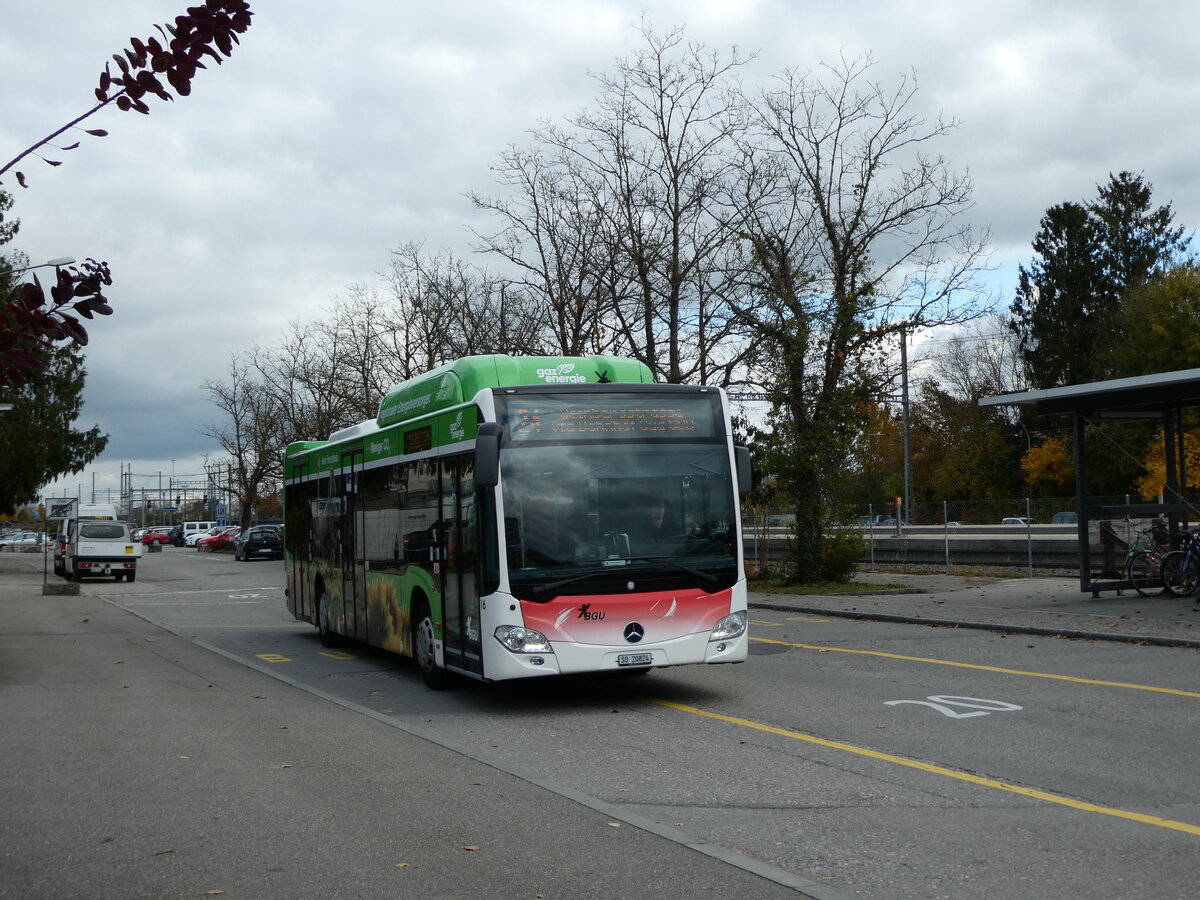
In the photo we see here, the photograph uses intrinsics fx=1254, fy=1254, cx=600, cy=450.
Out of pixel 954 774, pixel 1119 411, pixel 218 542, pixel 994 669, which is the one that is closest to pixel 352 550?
pixel 994 669

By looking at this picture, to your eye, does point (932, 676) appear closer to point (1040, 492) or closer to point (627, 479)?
point (627, 479)

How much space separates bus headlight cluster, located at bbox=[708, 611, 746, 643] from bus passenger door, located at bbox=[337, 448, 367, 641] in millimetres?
5498

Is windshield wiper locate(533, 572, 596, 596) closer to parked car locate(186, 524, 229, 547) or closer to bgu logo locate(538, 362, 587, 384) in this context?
bgu logo locate(538, 362, 587, 384)

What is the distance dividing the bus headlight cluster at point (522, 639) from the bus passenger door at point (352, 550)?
4.90 meters

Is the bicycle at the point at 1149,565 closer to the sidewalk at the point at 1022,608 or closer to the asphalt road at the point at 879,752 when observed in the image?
the sidewalk at the point at 1022,608

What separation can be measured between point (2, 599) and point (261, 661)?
18174 mm

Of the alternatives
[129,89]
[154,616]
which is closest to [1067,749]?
[129,89]

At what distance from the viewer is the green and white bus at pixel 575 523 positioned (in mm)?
10484

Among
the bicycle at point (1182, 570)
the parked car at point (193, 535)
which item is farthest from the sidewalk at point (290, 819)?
the parked car at point (193, 535)

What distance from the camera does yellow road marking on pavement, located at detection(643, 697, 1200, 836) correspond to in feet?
21.7

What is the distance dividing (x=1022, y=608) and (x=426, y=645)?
10656mm

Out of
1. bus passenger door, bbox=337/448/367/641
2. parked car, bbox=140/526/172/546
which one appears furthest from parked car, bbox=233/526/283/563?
bus passenger door, bbox=337/448/367/641

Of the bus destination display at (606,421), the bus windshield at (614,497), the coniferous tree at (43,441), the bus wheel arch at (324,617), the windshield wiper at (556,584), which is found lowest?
the bus wheel arch at (324,617)

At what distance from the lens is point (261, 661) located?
16016mm
